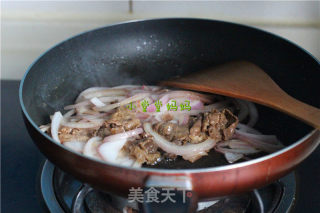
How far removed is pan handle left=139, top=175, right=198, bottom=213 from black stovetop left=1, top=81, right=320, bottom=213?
0.41m

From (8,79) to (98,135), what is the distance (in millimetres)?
833

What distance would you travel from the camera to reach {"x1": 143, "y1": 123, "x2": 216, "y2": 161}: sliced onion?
109 centimetres

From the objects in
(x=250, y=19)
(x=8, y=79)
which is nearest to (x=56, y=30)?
(x=8, y=79)

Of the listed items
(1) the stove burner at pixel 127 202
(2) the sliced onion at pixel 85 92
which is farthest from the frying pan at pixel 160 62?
(1) the stove burner at pixel 127 202

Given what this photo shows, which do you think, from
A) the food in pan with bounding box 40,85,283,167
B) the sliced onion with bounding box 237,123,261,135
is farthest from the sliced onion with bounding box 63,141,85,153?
the sliced onion with bounding box 237,123,261,135

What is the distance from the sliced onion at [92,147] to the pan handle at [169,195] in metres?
0.23

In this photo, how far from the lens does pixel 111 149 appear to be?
107 cm

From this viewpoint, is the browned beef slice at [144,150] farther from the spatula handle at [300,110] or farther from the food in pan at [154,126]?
the spatula handle at [300,110]

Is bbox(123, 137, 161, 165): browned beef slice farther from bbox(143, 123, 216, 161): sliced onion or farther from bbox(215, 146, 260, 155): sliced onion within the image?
bbox(215, 146, 260, 155): sliced onion

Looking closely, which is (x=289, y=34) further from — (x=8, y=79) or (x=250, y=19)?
(x=8, y=79)

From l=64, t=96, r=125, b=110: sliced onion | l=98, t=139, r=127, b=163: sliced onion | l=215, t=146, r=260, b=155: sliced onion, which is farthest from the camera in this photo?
l=64, t=96, r=125, b=110: sliced onion

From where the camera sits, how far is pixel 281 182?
114 cm

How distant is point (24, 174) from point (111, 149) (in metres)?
0.38

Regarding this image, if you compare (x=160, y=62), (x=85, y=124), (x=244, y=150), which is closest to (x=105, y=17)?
(x=160, y=62)
